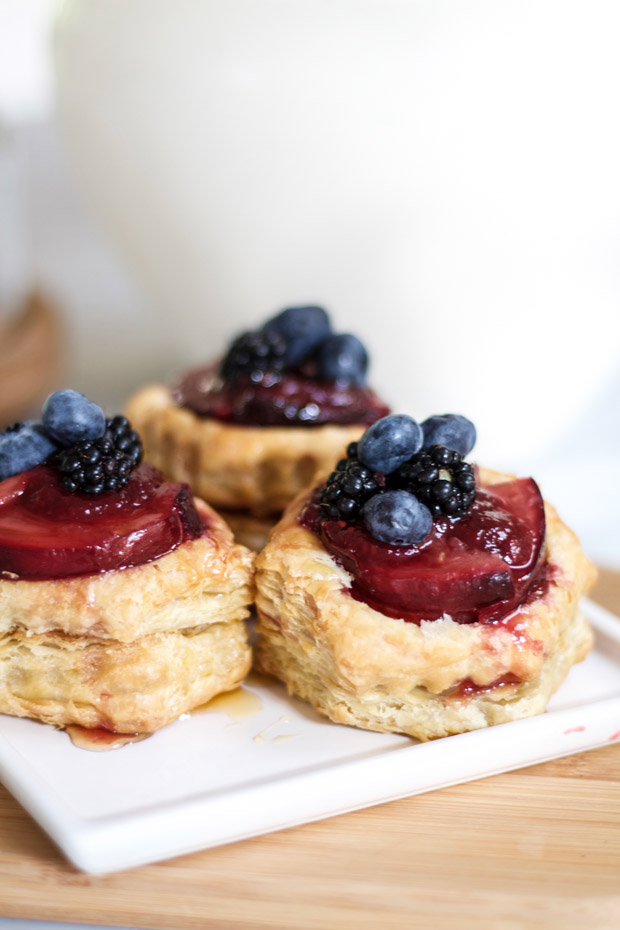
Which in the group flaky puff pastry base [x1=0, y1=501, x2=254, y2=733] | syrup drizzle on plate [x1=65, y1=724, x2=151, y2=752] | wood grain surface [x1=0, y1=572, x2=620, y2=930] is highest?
flaky puff pastry base [x1=0, y1=501, x2=254, y2=733]

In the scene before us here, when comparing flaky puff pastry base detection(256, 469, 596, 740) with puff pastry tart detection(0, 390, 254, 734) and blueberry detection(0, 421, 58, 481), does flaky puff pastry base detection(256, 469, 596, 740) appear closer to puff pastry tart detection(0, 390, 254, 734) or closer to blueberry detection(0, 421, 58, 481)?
puff pastry tart detection(0, 390, 254, 734)

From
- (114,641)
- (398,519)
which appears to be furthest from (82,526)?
(398,519)

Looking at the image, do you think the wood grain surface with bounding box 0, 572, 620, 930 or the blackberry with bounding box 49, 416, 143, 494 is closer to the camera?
the wood grain surface with bounding box 0, 572, 620, 930

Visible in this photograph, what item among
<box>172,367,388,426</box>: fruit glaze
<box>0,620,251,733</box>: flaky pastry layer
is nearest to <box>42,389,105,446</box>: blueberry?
<box>0,620,251,733</box>: flaky pastry layer

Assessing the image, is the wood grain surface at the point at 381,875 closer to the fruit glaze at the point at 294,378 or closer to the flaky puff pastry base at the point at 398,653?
the flaky puff pastry base at the point at 398,653

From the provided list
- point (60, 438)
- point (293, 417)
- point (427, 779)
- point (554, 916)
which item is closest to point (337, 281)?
point (293, 417)

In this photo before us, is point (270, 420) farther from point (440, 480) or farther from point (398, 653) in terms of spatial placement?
point (398, 653)

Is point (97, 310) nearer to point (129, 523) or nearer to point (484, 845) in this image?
point (129, 523)

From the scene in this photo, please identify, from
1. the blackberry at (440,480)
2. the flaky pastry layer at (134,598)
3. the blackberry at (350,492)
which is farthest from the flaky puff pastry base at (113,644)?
the blackberry at (440,480)
